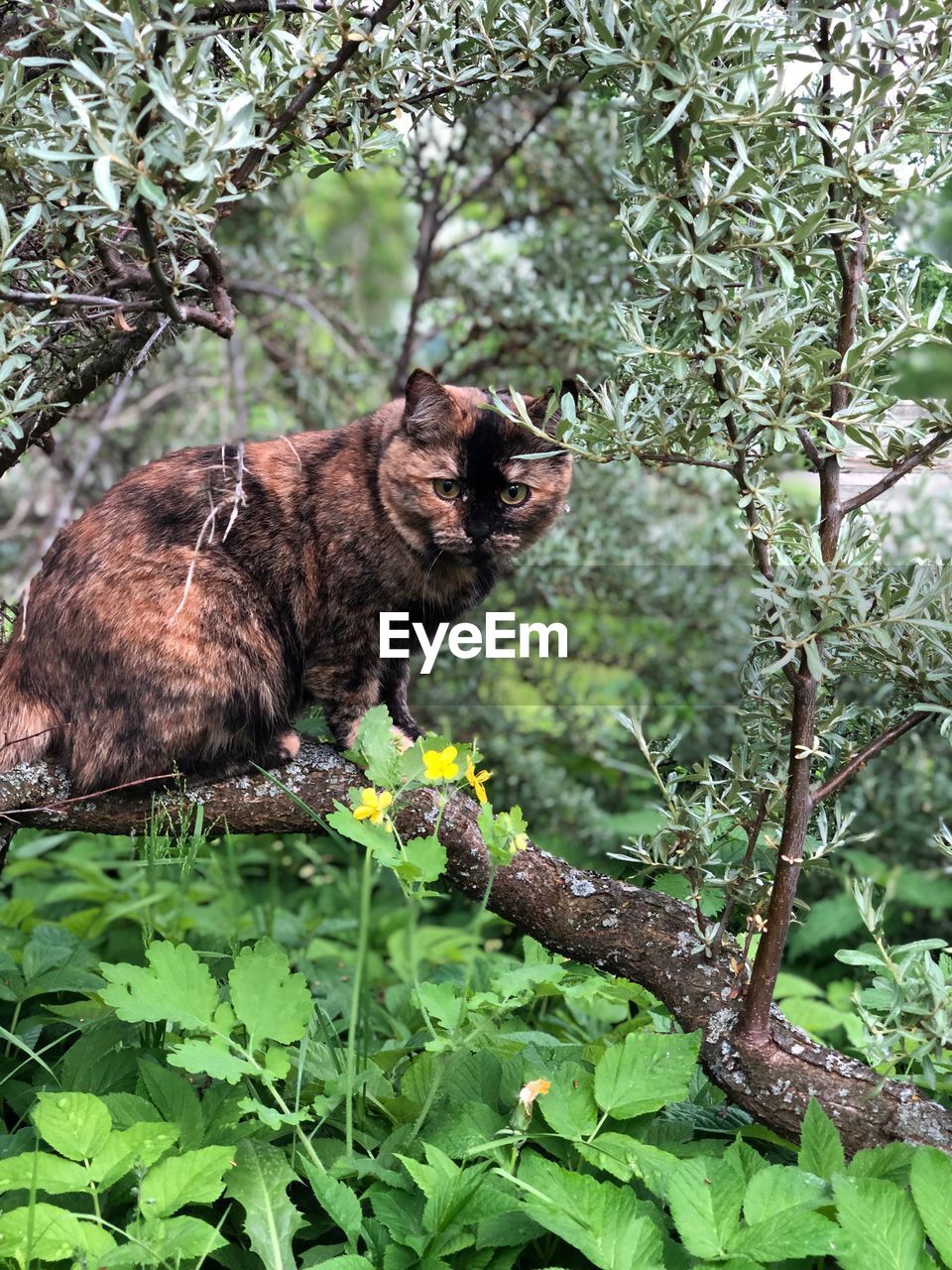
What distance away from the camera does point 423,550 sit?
107 inches

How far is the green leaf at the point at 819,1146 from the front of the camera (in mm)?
1829

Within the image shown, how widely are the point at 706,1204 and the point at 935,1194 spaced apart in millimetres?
324

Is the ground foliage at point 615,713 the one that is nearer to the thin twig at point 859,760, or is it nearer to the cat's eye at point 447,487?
the thin twig at point 859,760

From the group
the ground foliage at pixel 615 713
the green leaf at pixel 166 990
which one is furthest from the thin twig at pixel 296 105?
the green leaf at pixel 166 990

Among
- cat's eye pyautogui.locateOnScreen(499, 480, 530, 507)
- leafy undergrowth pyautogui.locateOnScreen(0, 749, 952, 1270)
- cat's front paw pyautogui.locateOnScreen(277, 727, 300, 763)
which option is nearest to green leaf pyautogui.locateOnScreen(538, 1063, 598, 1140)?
leafy undergrowth pyautogui.locateOnScreen(0, 749, 952, 1270)

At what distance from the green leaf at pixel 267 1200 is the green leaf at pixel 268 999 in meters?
0.16

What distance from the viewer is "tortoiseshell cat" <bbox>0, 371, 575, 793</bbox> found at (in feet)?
7.82

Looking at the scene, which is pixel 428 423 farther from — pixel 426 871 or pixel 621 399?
pixel 426 871

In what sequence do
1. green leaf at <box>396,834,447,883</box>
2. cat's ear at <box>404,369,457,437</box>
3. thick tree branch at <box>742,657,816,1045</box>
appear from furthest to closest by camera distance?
cat's ear at <box>404,369,457,437</box> < thick tree branch at <box>742,657,816,1045</box> < green leaf at <box>396,834,447,883</box>

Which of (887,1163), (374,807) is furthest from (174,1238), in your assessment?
(887,1163)

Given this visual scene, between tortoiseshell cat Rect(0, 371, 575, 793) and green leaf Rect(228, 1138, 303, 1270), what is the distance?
2.65ft

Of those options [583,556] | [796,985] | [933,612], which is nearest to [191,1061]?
[933,612]

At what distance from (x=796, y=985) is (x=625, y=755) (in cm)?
194

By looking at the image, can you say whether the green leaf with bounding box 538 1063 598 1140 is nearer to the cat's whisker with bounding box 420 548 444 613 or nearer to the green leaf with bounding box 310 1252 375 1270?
the green leaf with bounding box 310 1252 375 1270
